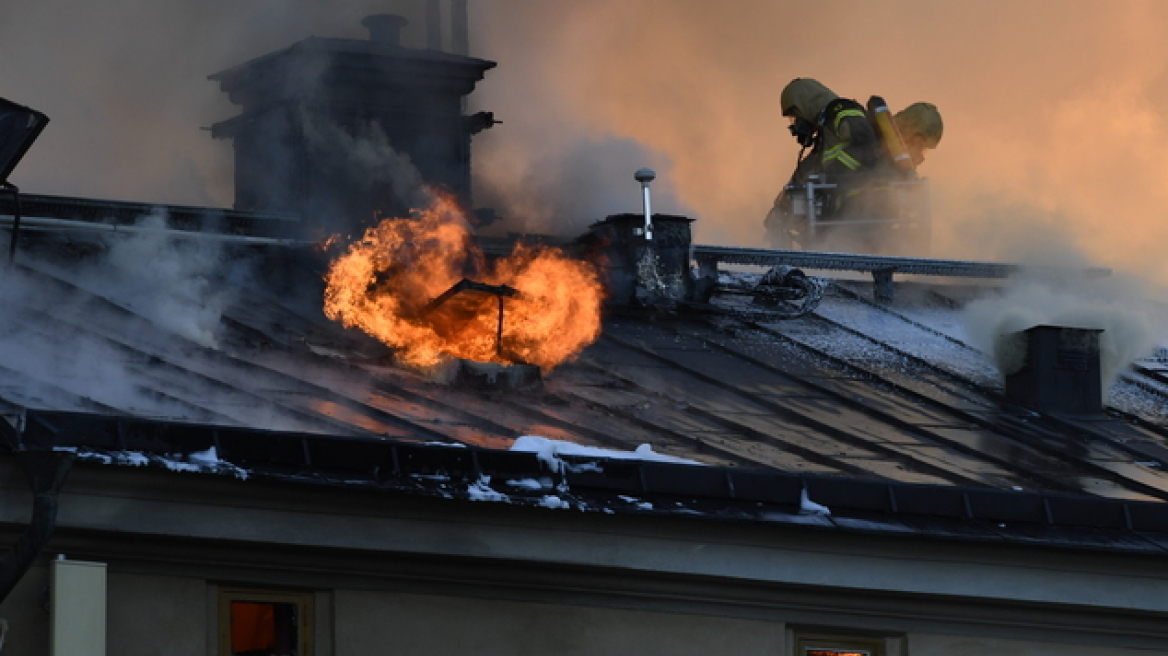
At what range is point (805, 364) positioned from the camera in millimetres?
21016

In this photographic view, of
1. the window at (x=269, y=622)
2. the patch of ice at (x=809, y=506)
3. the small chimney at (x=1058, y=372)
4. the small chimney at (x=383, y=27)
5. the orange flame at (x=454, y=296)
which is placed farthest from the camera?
the small chimney at (x=383, y=27)

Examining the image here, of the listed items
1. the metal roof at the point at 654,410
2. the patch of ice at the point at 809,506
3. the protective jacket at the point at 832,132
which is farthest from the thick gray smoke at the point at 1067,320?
the protective jacket at the point at 832,132

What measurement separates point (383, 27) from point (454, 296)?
6.14 meters

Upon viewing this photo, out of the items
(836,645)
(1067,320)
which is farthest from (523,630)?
(1067,320)

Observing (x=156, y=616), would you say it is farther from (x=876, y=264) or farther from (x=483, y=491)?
(x=876, y=264)

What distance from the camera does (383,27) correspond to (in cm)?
2505

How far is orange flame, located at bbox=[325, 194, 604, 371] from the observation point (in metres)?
19.5

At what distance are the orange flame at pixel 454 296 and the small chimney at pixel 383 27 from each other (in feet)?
10.0

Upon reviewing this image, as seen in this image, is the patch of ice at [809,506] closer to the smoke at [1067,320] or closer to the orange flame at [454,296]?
the orange flame at [454,296]

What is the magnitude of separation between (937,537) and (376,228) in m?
9.00

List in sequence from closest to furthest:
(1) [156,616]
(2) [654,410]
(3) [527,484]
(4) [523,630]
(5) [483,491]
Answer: (1) [156,616] → (5) [483,491] → (3) [527,484] → (4) [523,630] → (2) [654,410]

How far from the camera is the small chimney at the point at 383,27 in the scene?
24969 mm

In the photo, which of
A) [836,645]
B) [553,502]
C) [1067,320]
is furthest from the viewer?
[1067,320]

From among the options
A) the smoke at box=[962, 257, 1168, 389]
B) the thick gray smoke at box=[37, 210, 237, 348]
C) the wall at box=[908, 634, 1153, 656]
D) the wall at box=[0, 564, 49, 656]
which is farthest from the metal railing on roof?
the wall at box=[0, 564, 49, 656]
